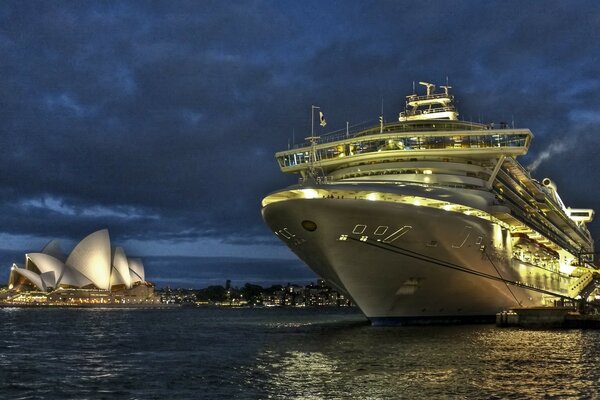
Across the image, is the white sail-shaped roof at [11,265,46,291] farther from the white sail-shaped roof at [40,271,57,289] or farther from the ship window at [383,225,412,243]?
the ship window at [383,225,412,243]

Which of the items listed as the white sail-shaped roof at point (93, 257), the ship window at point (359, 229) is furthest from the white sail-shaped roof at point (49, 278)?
the ship window at point (359, 229)

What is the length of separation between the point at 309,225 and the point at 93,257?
350 feet

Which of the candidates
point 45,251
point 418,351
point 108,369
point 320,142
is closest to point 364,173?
point 320,142

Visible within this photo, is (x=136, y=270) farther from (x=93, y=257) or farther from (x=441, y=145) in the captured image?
(x=441, y=145)

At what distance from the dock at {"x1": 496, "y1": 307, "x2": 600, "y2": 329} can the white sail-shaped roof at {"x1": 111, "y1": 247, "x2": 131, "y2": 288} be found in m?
115

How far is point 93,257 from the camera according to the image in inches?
5256

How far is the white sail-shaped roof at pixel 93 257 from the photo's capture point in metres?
129

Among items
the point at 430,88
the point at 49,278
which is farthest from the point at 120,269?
the point at 430,88

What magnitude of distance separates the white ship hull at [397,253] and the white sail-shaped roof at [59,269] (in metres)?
105

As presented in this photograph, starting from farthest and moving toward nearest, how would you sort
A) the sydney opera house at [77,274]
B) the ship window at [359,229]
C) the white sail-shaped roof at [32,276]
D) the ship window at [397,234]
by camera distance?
the white sail-shaped roof at [32,276]
the sydney opera house at [77,274]
the ship window at [397,234]
the ship window at [359,229]

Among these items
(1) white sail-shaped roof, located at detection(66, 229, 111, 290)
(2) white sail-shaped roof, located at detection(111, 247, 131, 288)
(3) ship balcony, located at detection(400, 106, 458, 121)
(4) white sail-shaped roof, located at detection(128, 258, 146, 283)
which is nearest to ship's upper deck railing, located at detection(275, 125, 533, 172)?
(3) ship balcony, located at detection(400, 106, 458, 121)

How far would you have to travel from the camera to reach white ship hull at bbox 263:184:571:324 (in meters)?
33.9

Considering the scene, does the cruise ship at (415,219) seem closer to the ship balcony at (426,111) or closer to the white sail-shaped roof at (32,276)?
the ship balcony at (426,111)

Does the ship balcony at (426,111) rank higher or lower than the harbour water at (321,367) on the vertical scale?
higher
